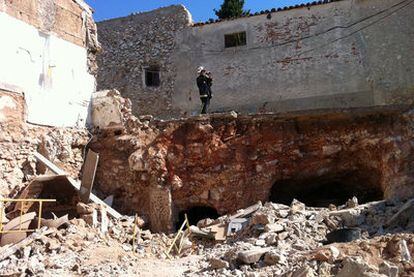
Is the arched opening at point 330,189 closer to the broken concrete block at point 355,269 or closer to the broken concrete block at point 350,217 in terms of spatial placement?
the broken concrete block at point 350,217

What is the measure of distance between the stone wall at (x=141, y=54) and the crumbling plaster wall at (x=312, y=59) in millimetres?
1070

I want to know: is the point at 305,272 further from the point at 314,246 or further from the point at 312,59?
the point at 312,59

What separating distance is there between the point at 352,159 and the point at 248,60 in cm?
729

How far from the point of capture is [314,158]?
1263 centimetres

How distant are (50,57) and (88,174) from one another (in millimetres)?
3616

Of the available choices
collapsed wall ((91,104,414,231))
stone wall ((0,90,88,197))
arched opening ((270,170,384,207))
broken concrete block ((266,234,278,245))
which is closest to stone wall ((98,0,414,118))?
arched opening ((270,170,384,207))

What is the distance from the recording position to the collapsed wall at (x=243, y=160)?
488 inches

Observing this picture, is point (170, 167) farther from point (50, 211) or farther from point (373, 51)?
point (373, 51)

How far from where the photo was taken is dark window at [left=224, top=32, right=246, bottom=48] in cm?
1866

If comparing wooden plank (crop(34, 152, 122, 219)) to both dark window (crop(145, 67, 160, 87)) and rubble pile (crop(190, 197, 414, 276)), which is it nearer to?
rubble pile (crop(190, 197, 414, 276))

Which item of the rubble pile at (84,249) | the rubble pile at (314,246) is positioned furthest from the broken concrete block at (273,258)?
the rubble pile at (84,249)

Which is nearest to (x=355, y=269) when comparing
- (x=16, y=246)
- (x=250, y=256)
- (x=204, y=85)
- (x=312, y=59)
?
(x=250, y=256)


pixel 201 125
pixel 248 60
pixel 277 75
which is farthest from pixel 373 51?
pixel 201 125

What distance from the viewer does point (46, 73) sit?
12.9m
